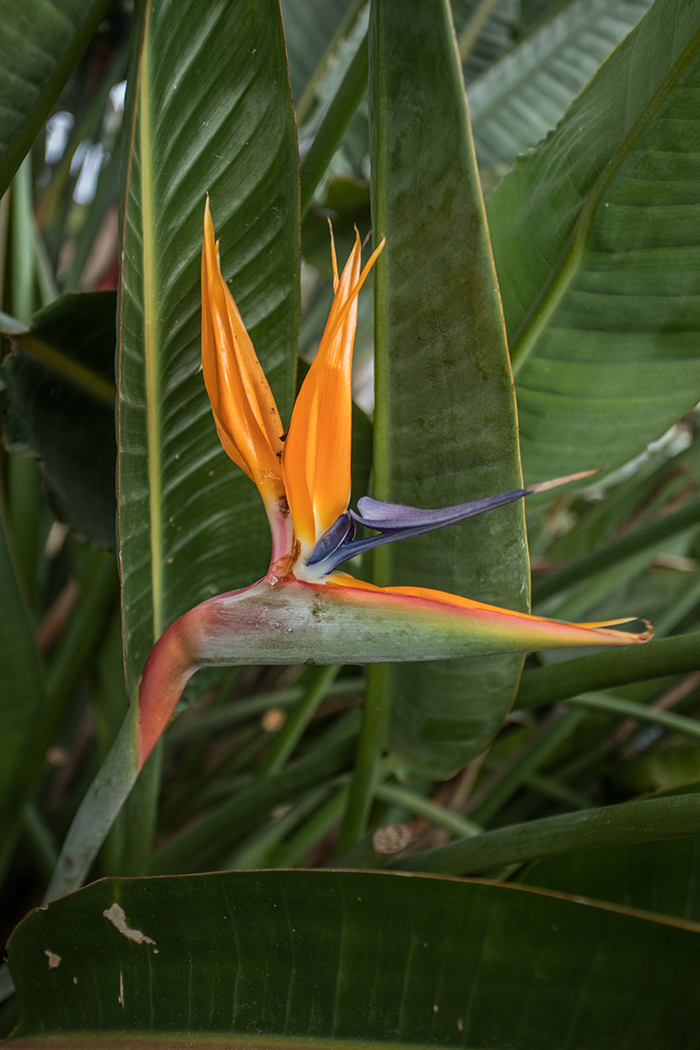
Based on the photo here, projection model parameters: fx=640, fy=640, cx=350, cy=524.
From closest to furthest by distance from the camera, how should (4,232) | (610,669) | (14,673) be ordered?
1. (610,669)
2. (14,673)
3. (4,232)

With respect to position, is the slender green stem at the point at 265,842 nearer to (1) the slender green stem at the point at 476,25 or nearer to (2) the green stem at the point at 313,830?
(2) the green stem at the point at 313,830

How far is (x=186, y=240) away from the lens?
1.03ft

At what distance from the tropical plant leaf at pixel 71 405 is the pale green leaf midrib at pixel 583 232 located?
0.79ft

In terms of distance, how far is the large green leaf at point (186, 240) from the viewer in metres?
0.29

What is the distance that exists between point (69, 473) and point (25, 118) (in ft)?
0.67

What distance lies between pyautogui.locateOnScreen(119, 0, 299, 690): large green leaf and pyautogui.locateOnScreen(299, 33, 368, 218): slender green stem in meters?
0.06

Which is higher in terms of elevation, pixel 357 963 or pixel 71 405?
pixel 71 405

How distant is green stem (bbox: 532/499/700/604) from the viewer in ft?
1.51

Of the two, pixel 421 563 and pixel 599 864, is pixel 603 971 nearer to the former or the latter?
pixel 599 864

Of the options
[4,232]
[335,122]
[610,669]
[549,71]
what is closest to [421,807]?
[610,669]

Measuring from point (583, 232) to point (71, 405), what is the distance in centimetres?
32

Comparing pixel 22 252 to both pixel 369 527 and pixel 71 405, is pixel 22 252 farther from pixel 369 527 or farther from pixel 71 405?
pixel 369 527

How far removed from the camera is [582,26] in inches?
26.6

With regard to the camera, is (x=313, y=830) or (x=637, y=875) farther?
(x=313, y=830)
